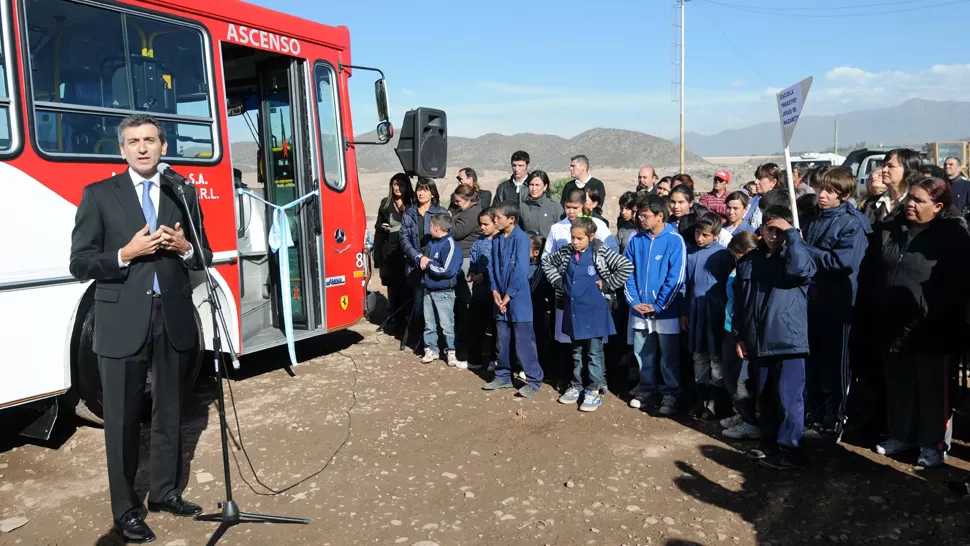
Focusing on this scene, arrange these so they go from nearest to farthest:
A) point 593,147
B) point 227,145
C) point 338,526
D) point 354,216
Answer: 1. point 338,526
2. point 227,145
3. point 354,216
4. point 593,147

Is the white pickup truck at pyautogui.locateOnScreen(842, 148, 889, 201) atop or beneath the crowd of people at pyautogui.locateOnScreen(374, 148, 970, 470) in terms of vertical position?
atop

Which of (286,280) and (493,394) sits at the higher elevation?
(286,280)

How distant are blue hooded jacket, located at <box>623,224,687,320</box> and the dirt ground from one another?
940 mm

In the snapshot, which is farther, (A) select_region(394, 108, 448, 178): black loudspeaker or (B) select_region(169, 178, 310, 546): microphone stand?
(A) select_region(394, 108, 448, 178): black loudspeaker

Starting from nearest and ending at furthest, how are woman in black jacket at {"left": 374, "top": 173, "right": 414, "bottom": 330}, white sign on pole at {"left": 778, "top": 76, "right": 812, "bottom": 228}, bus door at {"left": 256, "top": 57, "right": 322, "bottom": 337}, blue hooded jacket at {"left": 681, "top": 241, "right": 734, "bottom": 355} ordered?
white sign on pole at {"left": 778, "top": 76, "right": 812, "bottom": 228} < blue hooded jacket at {"left": 681, "top": 241, "right": 734, "bottom": 355} < bus door at {"left": 256, "top": 57, "right": 322, "bottom": 337} < woman in black jacket at {"left": 374, "top": 173, "right": 414, "bottom": 330}

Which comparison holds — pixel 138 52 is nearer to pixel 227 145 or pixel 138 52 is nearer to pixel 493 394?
pixel 227 145

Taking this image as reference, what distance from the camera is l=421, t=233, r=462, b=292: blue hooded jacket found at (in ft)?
24.0

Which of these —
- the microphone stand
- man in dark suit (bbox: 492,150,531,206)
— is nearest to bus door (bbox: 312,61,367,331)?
man in dark suit (bbox: 492,150,531,206)

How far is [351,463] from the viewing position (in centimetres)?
506

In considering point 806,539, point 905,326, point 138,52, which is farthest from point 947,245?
point 138,52

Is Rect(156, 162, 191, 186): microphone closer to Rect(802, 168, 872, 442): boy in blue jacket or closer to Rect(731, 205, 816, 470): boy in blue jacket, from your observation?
Rect(731, 205, 816, 470): boy in blue jacket

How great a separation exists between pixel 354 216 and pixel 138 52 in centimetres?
266

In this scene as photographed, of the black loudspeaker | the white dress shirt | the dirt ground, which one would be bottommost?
the dirt ground

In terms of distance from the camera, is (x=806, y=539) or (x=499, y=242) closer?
(x=806, y=539)
